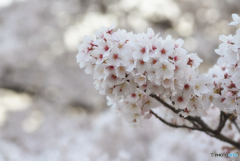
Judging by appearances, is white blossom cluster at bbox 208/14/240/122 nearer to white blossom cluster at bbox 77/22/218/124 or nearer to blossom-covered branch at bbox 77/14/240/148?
blossom-covered branch at bbox 77/14/240/148

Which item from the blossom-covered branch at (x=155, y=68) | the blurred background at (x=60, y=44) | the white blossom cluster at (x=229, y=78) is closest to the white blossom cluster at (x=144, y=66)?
the blossom-covered branch at (x=155, y=68)

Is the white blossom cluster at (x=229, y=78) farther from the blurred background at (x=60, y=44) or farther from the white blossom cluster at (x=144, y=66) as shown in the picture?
the blurred background at (x=60, y=44)

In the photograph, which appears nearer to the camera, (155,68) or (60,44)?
(155,68)

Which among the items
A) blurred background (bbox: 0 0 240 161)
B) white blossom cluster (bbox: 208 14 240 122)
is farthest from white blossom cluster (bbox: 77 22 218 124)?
blurred background (bbox: 0 0 240 161)

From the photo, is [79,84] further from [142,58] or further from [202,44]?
[142,58]

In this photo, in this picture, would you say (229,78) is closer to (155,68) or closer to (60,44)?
(155,68)

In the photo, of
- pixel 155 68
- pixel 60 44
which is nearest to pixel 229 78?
pixel 155 68

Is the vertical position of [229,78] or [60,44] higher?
[60,44]

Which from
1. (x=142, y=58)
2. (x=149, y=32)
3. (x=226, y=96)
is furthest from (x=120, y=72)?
(x=226, y=96)
